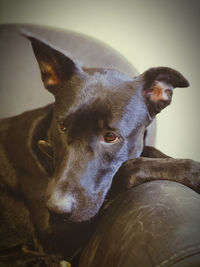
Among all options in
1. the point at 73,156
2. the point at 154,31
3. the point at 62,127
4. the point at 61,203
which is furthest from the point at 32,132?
the point at 154,31

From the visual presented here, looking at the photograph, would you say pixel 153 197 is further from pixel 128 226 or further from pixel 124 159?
pixel 124 159

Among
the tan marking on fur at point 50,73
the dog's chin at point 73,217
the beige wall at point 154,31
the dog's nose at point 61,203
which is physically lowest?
the dog's chin at point 73,217

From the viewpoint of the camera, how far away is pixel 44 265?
986 millimetres

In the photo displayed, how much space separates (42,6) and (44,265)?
3.84 feet

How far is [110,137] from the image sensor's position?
3.38 ft

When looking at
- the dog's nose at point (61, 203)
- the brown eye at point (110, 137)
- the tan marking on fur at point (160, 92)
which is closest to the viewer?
the dog's nose at point (61, 203)

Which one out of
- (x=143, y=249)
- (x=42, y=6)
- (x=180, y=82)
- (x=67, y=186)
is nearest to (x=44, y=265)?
(x=67, y=186)

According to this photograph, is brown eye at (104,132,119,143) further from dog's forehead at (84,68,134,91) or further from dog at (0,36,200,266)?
dog's forehead at (84,68,134,91)

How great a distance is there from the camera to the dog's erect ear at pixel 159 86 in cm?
106

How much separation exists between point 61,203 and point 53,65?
59 centimetres

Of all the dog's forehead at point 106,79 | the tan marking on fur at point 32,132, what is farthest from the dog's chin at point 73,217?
the dog's forehead at point 106,79

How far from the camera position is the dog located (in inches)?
38.1

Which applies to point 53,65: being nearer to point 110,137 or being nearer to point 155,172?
point 110,137

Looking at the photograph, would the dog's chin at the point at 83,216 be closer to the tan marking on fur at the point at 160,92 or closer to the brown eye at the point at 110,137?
the brown eye at the point at 110,137
